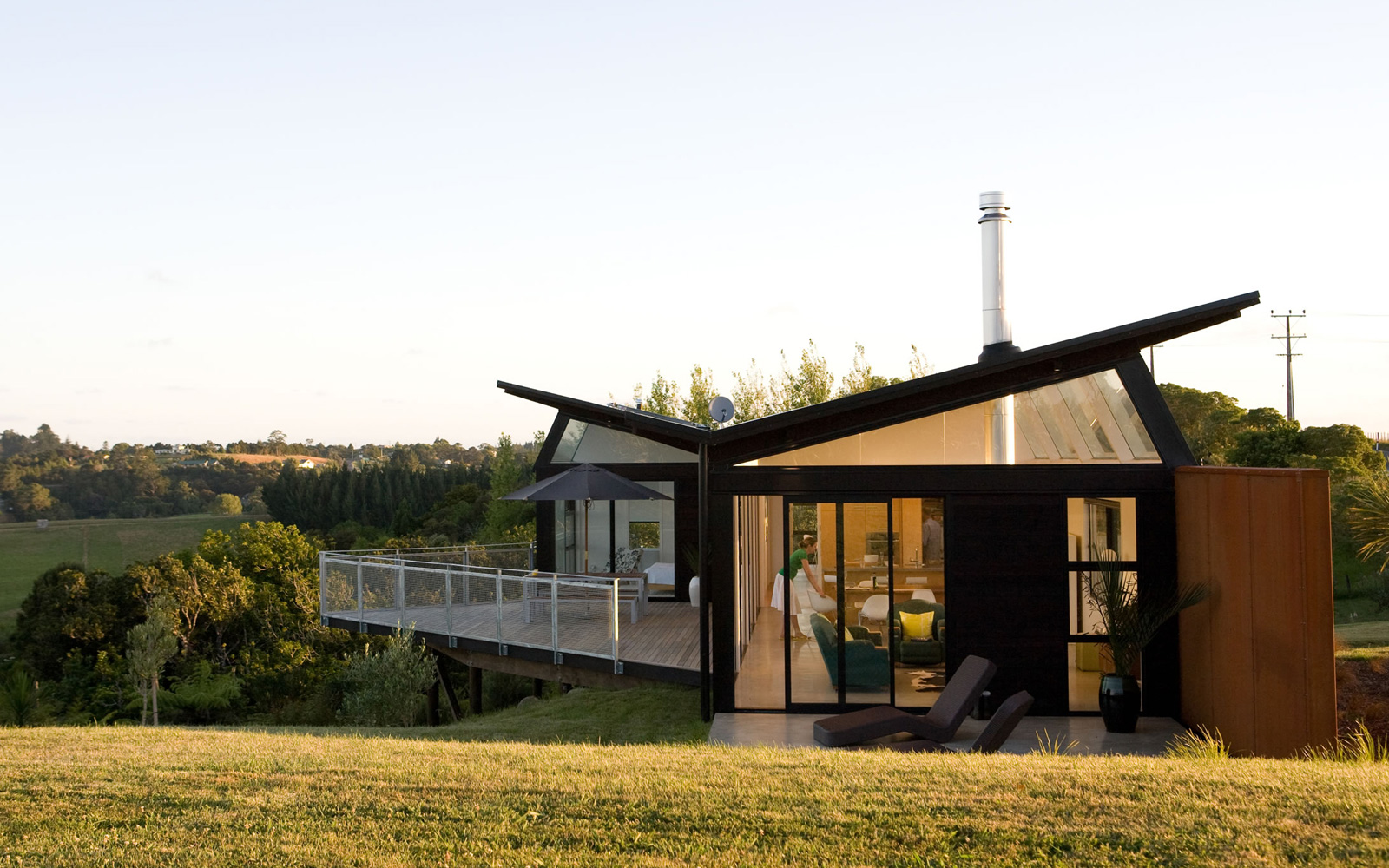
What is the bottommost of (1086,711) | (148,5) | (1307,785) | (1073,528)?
(1086,711)

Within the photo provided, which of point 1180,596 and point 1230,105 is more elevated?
point 1230,105

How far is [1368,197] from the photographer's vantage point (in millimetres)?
17297

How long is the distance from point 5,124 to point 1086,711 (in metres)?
19.4

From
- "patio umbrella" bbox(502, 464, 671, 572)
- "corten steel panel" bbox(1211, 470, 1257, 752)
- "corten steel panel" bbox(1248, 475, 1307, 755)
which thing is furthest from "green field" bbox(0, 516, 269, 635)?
"corten steel panel" bbox(1248, 475, 1307, 755)

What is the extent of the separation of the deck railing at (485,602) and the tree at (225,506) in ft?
174

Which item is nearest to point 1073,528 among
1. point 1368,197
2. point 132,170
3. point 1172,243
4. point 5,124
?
point 1368,197

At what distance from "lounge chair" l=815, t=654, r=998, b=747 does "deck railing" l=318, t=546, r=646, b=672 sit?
3.93 meters

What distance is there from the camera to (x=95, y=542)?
56750mm

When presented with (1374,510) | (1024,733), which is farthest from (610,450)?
(1374,510)

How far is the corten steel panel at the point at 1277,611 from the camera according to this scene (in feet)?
27.4

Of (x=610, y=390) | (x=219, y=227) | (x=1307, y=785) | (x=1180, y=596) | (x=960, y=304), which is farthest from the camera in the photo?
(x=610, y=390)

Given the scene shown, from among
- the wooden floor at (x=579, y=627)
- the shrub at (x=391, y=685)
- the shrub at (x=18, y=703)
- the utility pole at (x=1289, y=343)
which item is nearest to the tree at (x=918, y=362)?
the utility pole at (x=1289, y=343)

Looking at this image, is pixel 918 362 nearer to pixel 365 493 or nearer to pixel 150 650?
pixel 150 650

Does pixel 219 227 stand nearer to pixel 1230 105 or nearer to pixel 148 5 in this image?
pixel 148 5
